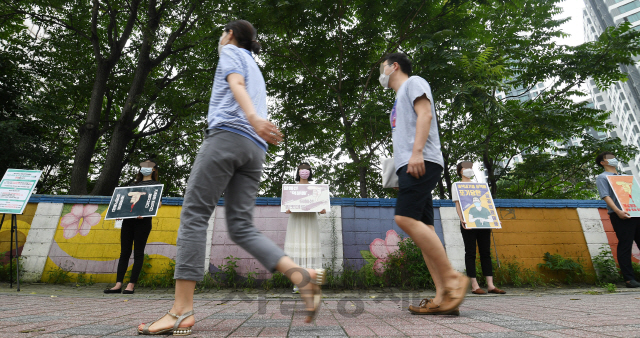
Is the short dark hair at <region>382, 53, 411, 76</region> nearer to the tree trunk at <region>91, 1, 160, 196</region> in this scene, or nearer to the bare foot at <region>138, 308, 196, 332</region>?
the bare foot at <region>138, 308, 196, 332</region>

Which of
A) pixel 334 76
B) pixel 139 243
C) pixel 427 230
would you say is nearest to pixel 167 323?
pixel 427 230

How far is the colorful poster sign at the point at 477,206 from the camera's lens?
4820mm

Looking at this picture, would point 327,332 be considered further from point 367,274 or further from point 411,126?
point 367,274

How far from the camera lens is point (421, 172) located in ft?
7.84

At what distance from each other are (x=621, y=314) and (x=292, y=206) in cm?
400

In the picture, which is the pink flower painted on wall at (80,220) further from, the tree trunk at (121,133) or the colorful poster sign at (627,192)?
the colorful poster sign at (627,192)

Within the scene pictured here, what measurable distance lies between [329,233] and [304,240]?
0.71 meters

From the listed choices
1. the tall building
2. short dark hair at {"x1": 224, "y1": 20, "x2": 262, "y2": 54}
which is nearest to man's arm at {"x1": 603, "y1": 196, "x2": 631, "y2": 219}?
short dark hair at {"x1": 224, "y1": 20, "x2": 262, "y2": 54}

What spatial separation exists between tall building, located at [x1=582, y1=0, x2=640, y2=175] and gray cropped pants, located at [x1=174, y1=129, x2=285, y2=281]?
74362mm

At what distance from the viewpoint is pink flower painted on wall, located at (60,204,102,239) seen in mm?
5922

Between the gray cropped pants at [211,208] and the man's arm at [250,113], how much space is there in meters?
0.18

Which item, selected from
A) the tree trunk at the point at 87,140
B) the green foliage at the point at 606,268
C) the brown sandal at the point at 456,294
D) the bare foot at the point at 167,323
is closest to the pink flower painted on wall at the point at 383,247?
the brown sandal at the point at 456,294

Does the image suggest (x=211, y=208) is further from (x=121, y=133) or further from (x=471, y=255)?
(x=121, y=133)

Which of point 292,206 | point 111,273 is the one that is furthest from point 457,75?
point 111,273
